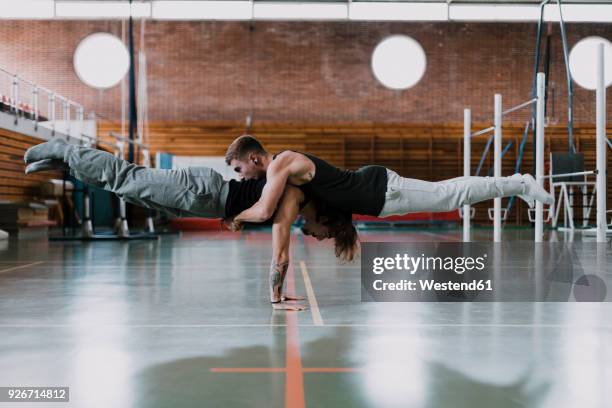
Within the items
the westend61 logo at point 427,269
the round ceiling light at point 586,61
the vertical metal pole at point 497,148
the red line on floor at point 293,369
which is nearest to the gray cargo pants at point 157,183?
the red line on floor at point 293,369

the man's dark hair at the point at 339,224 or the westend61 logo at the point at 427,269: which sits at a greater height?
the man's dark hair at the point at 339,224

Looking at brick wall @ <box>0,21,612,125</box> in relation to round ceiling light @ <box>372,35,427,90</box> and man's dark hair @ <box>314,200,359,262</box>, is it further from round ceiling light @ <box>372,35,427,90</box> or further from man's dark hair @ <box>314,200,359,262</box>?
man's dark hair @ <box>314,200,359,262</box>

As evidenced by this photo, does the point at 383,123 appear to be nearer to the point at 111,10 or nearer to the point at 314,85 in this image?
the point at 314,85

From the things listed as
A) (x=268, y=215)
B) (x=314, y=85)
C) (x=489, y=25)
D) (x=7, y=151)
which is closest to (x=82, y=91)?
(x=7, y=151)

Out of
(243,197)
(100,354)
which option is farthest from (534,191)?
(100,354)

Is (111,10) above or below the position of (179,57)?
above

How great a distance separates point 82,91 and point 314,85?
531cm

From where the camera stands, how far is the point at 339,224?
2.90 m

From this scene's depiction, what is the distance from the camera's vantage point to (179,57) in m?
13.9

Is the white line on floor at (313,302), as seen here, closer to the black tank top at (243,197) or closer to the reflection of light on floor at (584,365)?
the black tank top at (243,197)

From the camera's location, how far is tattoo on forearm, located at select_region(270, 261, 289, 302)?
2945 millimetres

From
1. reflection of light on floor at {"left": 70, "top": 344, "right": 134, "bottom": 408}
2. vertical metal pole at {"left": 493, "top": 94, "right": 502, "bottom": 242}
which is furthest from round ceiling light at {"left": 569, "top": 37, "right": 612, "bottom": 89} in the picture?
reflection of light on floor at {"left": 70, "top": 344, "right": 134, "bottom": 408}

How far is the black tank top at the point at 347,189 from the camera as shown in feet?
9.12

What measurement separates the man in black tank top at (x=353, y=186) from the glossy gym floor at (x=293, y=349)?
51cm
